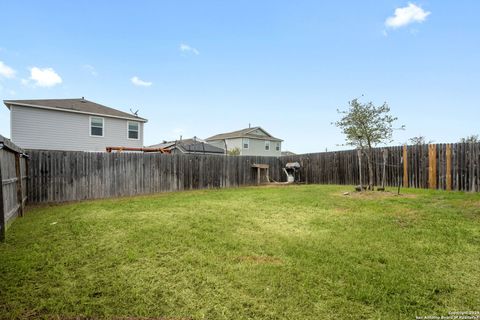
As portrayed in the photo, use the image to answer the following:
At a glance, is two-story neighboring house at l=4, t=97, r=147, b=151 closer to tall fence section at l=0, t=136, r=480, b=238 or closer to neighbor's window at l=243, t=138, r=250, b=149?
tall fence section at l=0, t=136, r=480, b=238

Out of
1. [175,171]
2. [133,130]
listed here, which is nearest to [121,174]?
[175,171]

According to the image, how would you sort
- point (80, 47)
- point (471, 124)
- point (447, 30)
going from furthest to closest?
point (471, 124), point (80, 47), point (447, 30)

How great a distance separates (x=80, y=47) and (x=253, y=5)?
804cm

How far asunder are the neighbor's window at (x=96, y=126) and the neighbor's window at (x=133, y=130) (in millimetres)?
1671

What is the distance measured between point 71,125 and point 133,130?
3487 mm

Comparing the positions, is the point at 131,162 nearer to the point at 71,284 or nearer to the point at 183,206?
the point at 183,206

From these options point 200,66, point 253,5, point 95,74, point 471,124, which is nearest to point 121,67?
point 95,74

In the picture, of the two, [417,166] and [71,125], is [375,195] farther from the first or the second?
[71,125]

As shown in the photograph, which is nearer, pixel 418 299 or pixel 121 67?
pixel 418 299

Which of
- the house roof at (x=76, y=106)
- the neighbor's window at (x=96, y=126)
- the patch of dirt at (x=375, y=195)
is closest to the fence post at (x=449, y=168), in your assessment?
the patch of dirt at (x=375, y=195)

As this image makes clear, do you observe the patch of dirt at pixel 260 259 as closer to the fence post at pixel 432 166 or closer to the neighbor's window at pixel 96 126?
the fence post at pixel 432 166

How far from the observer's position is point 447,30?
9.00m

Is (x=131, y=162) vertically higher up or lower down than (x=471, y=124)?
lower down

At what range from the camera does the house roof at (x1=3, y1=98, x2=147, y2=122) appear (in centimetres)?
1406
